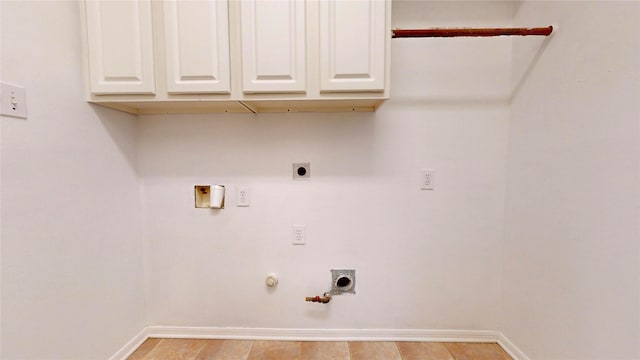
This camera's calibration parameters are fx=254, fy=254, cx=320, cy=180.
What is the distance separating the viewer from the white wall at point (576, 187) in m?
0.94

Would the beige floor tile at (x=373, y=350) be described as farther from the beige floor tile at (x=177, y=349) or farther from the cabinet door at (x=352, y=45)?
the cabinet door at (x=352, y=45)

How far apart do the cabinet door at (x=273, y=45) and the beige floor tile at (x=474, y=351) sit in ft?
5.76

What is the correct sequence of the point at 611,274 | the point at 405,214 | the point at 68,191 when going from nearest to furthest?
the point at 611,274
the point at 68,191
the point at 405,214

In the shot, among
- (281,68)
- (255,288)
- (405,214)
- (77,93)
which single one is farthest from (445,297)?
(77,93)

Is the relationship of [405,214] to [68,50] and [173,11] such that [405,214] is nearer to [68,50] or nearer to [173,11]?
[173,11]

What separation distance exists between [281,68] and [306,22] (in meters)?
0.24

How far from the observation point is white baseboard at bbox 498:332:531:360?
1.45 metres

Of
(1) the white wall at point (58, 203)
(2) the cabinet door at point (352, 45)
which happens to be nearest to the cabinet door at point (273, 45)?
(2) the cabinet door at point (352, 45)

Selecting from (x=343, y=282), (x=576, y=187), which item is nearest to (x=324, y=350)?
(x=343, y=282)

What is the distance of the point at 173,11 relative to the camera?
119 centimetres

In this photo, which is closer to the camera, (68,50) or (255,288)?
(68,50)

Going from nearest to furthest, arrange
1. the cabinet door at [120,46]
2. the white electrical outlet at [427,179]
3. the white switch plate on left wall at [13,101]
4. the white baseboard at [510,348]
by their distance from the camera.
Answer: the white switch plate on left wall at [13,101] < the cabinet door at [120,46] < the white baseboard at [510,348] < the white electrical outlet at [427,179]

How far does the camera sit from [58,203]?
1121 mm

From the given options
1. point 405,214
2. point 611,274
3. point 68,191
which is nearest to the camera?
point 611,274
